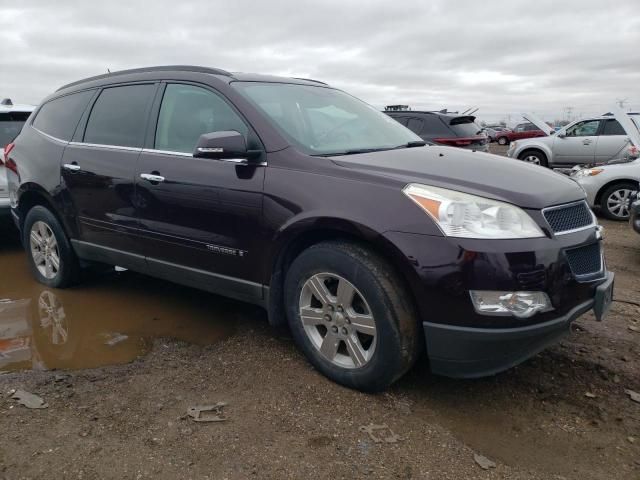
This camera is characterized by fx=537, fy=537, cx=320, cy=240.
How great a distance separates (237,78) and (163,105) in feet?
1.94

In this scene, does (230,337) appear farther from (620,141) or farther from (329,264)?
(620,141)

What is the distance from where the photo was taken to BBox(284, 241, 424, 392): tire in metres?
2.63

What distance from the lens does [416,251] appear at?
252 centimetres

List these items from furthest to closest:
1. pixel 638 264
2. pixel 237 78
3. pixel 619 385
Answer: pixel 638 264 → pixel 237 78 → pixel 619 385

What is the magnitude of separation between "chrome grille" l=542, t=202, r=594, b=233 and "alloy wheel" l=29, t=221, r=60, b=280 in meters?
3.92

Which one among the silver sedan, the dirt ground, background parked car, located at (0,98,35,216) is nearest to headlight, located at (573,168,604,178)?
the silver sedan

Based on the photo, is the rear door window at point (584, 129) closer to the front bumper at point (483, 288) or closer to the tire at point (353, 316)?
the front bumper at point (483, 288)

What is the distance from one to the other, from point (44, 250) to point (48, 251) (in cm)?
7

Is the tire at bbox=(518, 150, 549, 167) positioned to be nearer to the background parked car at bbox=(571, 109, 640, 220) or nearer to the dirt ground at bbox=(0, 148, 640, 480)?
the background parked car at bbox=(571, 109, 640, 220)

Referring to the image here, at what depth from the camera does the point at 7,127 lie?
6281 mm

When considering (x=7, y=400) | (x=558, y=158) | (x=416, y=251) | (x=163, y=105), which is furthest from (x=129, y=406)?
(x=558, y=158)

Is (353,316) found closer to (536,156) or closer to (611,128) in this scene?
A: (536,156)

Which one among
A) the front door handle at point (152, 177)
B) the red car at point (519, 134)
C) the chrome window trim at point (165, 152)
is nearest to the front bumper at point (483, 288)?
the chrome window trim at point (165, 152)

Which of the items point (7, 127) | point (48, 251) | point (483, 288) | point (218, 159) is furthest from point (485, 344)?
point (7, 127)
